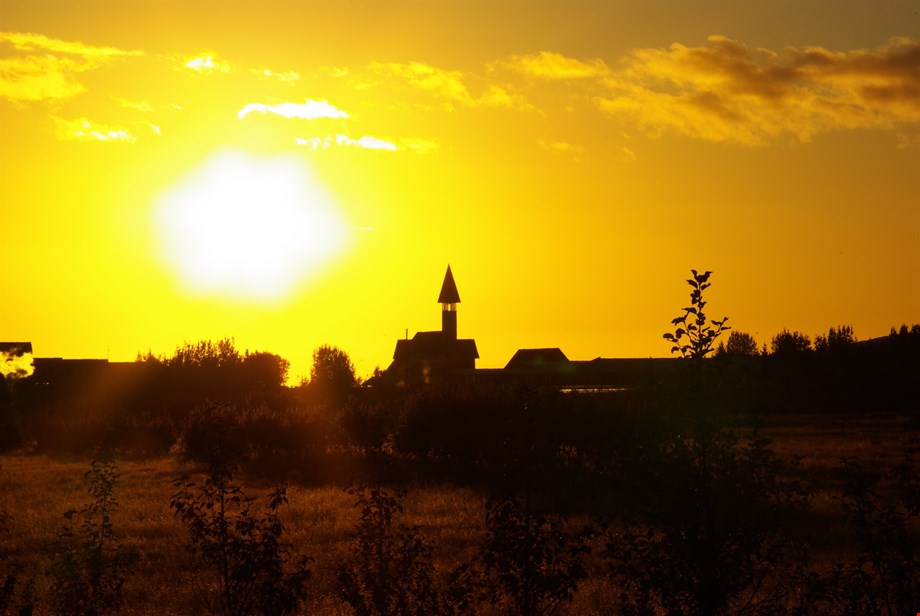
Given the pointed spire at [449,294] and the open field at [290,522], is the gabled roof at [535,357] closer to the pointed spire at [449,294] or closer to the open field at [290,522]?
the pointed spire at [449,294]

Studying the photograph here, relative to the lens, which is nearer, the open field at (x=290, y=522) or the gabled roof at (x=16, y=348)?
the open field at (x=290, y=522)

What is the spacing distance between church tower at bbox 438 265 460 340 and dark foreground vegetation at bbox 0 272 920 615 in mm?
76851

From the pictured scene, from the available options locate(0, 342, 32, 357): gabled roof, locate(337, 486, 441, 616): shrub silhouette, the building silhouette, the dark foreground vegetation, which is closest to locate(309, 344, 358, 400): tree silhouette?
the building silhouette

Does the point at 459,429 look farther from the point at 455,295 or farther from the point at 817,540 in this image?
the point at 455,295

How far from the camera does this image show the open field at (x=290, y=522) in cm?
1585

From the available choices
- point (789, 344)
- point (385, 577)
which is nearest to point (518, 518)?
point (385, 577)

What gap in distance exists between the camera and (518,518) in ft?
37.1

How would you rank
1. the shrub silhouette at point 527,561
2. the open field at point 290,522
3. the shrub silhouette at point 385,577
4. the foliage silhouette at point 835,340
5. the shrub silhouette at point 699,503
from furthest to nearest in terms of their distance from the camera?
the foliage silhouette at point 835,340 < the open field at point 290,522 < the shrub silhouette at point 385,577 < the shrub silhouette at point 527,561 < the shrub silhouette at point 699,503

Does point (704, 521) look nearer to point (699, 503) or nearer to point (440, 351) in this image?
point (699, 503)

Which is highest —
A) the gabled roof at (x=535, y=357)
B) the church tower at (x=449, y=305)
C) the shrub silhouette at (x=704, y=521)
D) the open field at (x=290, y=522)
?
the church tower at (x=449, y=305)

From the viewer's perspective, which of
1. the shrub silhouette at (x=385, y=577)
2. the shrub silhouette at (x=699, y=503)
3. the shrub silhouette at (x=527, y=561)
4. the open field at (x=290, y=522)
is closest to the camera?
the shrub silhouette at (x=699, y=503)

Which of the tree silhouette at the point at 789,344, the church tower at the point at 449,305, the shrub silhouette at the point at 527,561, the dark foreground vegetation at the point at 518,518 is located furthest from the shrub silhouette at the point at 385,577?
the church tower at the point at 449,305

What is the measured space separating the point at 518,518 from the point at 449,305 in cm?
11210

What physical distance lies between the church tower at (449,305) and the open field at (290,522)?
80576 millimetres
